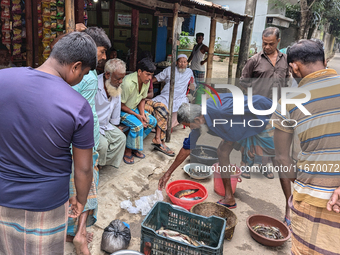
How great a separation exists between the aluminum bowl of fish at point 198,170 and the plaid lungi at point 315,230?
2.49 metres

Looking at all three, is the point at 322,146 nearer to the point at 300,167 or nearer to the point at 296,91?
the point at 300,167

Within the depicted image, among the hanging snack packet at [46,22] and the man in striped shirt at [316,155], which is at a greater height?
the hanging snack packet at [46,22]

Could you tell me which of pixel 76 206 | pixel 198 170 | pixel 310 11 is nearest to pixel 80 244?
pixel 76 206

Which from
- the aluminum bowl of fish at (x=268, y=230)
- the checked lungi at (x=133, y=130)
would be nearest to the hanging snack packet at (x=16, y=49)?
the checked lungi at (x=133, y=130)

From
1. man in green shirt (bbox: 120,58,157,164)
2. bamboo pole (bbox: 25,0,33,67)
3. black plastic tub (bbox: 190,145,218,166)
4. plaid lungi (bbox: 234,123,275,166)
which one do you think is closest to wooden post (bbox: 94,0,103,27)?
bamboo pole (bbox: 25,0,33,67)

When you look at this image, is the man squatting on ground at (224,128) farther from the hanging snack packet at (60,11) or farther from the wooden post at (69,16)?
the hanging snack packet at (60,11)

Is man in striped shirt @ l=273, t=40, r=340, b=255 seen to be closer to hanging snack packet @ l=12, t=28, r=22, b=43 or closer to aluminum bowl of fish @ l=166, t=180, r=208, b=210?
aluminum bowl of fish @ l=166, t=180, r=208, b=210

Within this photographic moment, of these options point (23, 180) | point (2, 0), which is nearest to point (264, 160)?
point (23, 180)

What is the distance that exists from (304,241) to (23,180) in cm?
174

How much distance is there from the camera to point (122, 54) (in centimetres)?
869

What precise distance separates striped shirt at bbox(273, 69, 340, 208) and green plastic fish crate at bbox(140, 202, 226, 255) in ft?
2.74

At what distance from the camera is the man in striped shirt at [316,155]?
1.68 metres

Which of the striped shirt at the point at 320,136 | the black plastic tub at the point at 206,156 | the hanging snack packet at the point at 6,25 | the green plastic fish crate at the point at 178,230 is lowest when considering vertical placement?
the black plastic tub at the point at 206,156

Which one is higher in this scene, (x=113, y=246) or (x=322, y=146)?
(x=322, y=146)
